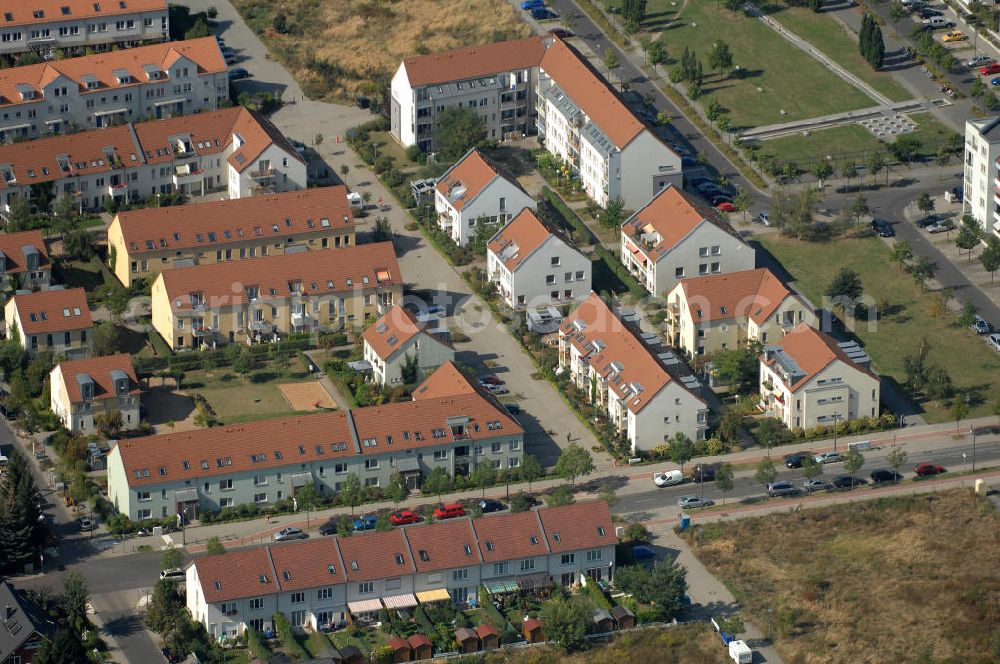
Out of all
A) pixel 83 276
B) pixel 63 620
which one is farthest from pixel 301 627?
pixel 83 276

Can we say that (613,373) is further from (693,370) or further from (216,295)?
(216,295)

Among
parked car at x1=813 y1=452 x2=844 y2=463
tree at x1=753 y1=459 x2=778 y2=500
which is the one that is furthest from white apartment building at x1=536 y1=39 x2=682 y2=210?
tree at x1=753 y1=459 x2=778 y2=500

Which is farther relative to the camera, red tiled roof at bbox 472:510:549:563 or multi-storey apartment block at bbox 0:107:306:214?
multi-storey apartment block at bbox 0:107:306:214

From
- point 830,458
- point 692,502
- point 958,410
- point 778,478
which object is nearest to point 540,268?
point 778,478

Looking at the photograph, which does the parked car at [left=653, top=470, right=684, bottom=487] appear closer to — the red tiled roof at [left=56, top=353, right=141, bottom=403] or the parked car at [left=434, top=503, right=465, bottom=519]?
the parked car at [left=434, top=503, right=465, bottom=519]

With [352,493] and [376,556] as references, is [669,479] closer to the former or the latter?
[352,493]

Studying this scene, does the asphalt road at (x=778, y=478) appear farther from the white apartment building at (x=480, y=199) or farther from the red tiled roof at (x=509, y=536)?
the white apartment building at (x=480, y=199)
